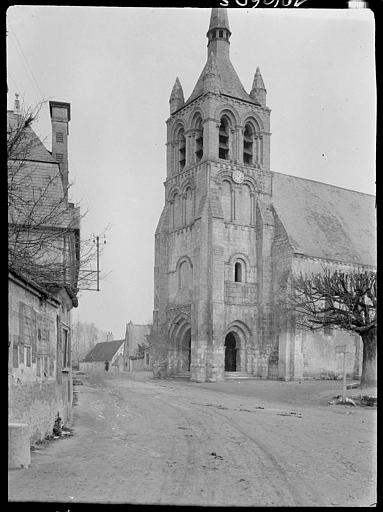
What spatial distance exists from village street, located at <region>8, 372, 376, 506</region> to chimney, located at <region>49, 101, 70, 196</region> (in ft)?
34.6

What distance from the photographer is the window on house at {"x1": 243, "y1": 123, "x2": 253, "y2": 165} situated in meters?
43.7

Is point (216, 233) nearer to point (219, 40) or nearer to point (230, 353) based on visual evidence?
point (230, 353)

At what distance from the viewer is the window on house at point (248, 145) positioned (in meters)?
43.7

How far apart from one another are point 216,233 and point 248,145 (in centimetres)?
910

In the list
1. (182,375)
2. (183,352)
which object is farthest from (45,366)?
(183,352)

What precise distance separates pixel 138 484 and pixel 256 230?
3551 cm

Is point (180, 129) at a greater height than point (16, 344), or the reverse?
point (180, 129)

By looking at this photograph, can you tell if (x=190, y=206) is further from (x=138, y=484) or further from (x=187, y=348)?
(x=138, y=484)

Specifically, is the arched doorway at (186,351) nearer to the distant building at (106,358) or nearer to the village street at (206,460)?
the village street at (206,460)

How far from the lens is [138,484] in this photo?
7.61 m

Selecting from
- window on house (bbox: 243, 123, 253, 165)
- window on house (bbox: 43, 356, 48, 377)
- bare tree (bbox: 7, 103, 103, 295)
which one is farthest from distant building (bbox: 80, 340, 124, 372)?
window on house (bbox: 43, 356, 48, 377)

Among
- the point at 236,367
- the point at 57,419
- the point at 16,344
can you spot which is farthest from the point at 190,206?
the point at 16,344

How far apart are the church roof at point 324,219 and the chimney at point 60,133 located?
2213 cm

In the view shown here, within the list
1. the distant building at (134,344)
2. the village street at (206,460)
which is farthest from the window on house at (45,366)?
the distant building at (134,344)
